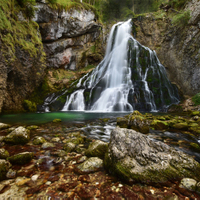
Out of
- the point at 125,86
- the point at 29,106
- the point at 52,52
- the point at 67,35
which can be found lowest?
the point at 29,106

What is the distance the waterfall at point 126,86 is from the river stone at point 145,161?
11051mm

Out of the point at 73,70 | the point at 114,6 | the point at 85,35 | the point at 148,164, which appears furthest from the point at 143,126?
the point at 114,6

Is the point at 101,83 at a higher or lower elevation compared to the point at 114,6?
lower

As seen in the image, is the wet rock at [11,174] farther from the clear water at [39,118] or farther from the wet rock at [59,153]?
the clear water at [39,118]

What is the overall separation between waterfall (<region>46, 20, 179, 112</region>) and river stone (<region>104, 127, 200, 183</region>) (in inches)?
435

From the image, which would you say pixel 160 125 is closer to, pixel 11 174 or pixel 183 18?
pixel 11 174

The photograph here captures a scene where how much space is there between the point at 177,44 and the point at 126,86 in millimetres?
9976

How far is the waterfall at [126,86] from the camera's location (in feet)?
46.5

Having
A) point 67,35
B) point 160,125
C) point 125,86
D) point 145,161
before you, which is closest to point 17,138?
point 145,161

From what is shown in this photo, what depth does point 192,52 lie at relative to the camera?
14.8 meters

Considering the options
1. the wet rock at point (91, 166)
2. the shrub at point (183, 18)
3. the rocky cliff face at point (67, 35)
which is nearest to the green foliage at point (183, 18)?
the shrub at point (183, 18)

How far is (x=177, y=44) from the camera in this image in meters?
17.1

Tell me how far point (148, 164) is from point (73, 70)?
77.5 feet

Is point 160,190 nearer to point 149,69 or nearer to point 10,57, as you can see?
point 10,57
